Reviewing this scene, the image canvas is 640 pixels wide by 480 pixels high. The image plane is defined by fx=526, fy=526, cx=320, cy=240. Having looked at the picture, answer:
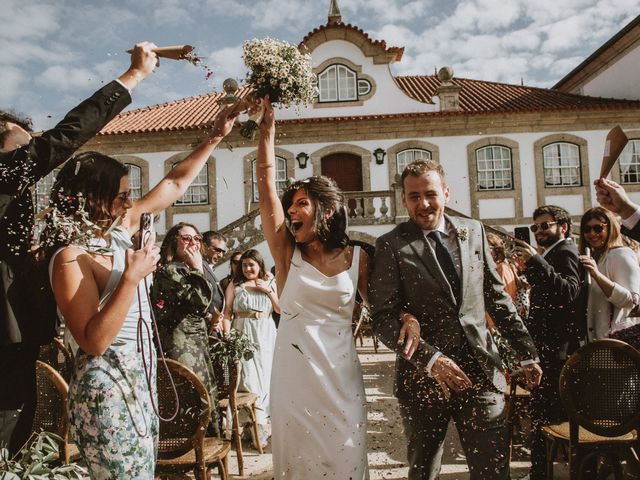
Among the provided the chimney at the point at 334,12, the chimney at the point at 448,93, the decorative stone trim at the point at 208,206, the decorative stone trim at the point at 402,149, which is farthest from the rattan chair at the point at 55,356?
the chimney at the point at 334,12

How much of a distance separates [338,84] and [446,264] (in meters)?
17.1

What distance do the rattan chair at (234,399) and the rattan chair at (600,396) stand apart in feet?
8.84

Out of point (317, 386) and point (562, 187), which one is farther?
point (562, 187)

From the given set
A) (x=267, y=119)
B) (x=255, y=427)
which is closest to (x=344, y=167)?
(x=255, y=427)

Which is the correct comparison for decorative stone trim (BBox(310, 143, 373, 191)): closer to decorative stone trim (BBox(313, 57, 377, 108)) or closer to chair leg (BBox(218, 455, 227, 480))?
decorative stone trim (BBox(313, 57, 377, 108))

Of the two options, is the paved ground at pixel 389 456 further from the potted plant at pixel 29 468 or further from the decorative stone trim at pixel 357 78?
the decorative stone trim at pixel 357 78

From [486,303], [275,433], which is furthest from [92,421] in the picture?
[486,303]

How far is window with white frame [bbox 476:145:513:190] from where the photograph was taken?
18.0 m

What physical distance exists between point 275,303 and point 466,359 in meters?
3.82

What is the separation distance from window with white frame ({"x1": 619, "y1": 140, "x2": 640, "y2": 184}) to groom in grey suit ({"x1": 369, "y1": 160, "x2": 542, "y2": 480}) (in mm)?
18429

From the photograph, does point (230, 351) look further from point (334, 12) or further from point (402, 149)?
point (334, 12)

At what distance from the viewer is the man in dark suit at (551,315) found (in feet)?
12.8

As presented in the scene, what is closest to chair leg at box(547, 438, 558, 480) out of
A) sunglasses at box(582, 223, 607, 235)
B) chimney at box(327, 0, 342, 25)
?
sunglasses at box(582, 223, 607, 235)

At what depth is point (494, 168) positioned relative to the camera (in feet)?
59.3
